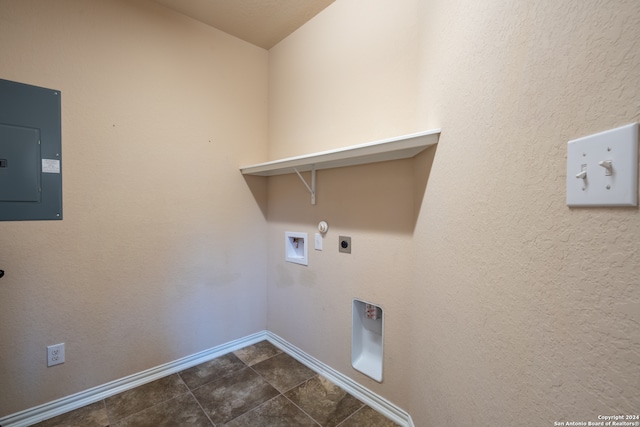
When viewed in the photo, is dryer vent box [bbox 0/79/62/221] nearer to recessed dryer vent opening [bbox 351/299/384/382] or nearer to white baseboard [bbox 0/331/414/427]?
white baseboard [bbox 0/331/414/427]

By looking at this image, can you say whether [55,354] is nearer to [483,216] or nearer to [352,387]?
[352,387]

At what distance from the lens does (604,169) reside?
45 centimetres

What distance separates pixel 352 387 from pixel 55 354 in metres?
1.85

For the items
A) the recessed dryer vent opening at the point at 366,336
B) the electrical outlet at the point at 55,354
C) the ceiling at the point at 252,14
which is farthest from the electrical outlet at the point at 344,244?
the electrical outlet at the point at 55,354

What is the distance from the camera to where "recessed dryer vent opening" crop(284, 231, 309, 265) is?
6.76 ft

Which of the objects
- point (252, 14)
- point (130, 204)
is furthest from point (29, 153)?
point (252, 14)

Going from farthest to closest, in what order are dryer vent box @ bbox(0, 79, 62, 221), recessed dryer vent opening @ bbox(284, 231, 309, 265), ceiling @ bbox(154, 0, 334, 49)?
recessed dryer vent opening @ bbox(284, 231, 309, 265)
ceiling @ bbox(154, 0, 334, 49)
dryer vent box @ bbox(0, 79, 62, 221)

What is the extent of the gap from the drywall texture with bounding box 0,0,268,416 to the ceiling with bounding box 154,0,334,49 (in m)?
0.10

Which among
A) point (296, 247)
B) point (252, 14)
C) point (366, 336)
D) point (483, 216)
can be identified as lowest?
point (366, 336)

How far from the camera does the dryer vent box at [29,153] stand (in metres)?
1.40

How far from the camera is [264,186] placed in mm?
2420

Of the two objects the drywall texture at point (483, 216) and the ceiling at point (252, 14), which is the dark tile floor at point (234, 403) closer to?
the drywall texture at point (483, 216)

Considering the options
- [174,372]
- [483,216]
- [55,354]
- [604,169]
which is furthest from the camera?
[174,372]

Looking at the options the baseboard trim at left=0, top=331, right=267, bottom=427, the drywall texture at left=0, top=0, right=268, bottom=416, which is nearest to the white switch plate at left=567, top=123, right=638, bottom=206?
the drywall texture at left=0, top=0, right=268, bottom=416
